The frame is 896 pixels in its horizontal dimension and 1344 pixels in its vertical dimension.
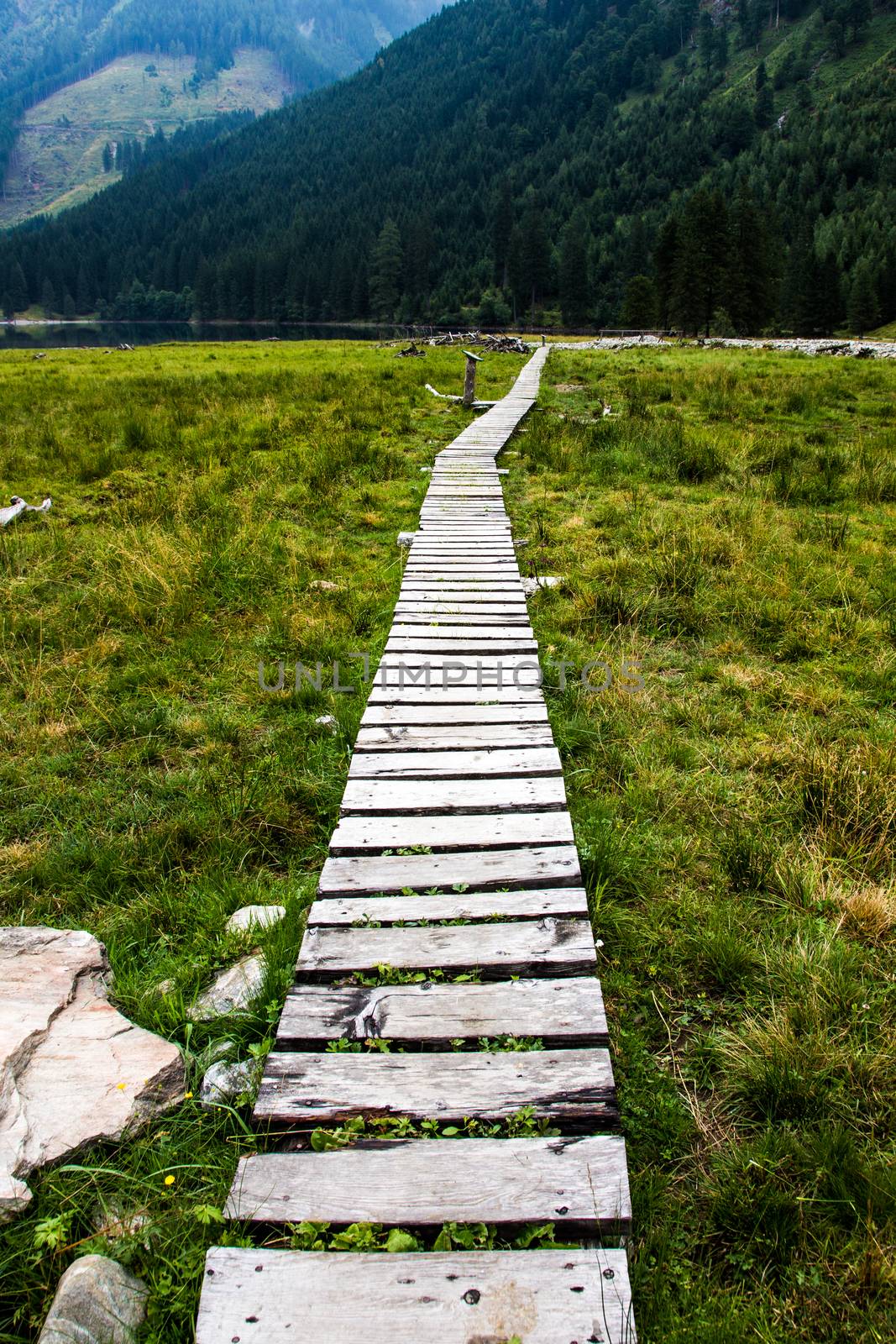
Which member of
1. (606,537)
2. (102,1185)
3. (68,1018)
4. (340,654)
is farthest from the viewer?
(606,537)

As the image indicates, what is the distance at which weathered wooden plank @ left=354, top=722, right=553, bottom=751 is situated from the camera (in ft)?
12.9

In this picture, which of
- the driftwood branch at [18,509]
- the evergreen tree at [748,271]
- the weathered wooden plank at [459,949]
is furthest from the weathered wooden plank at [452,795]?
the evergreen tree at [748,271]

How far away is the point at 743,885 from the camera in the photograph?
317 cm

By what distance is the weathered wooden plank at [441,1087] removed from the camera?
2.03 metres

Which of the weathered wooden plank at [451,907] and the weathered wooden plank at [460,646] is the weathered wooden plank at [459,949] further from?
the weathered wooden plank at [460,646]

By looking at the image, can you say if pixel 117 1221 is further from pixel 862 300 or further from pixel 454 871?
pixel 862 300

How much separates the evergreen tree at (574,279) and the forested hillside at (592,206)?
34 cm

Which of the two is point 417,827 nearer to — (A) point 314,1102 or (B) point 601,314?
(A) point 314,1102

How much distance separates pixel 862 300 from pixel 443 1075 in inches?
2996

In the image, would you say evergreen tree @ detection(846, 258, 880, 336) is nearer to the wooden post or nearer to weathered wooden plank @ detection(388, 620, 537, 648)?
the wooden post

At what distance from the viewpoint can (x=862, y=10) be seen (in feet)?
449

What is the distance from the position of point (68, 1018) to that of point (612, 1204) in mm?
1809

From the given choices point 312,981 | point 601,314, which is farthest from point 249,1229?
point 601,314

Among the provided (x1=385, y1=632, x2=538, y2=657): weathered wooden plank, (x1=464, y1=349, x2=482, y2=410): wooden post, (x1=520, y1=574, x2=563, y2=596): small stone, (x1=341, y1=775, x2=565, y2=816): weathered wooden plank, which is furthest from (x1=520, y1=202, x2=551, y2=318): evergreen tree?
(x1=341, y1=775, x2=565, y2=816): weathered wooden plank
